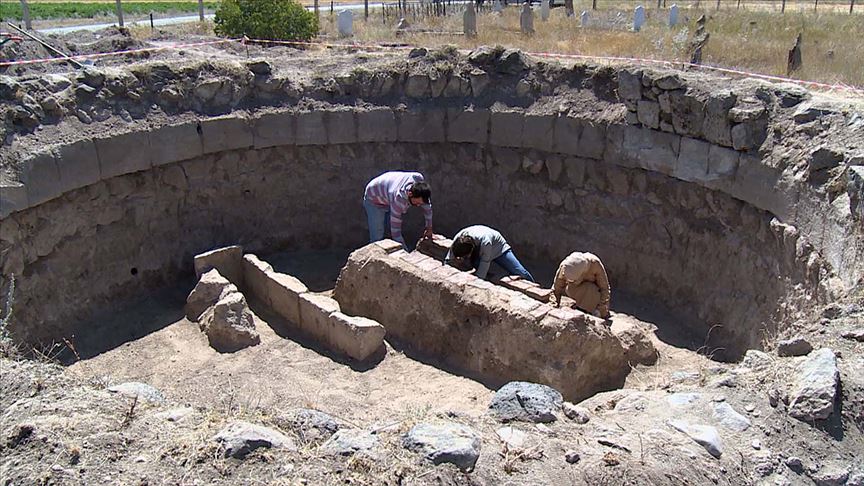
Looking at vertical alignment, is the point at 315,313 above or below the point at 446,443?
below

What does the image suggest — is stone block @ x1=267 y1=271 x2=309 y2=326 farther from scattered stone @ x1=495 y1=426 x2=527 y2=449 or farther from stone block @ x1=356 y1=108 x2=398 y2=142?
scattered stone @ x1=495 y1=426 x2=527 y2=449

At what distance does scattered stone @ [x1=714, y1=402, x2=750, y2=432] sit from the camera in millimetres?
4387

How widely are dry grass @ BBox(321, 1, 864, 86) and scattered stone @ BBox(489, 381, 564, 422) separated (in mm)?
7126

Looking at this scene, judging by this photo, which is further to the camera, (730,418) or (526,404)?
(526,404)

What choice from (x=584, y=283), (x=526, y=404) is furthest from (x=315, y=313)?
(x=526, y=404)

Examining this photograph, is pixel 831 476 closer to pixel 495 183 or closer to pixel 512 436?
pixel 512 436

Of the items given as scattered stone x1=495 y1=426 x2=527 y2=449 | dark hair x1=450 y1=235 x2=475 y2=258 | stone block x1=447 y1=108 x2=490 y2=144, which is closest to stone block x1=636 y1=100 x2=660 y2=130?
stone block x1=447 y1=108 x2=490 y2=144

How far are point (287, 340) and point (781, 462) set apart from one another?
552cm

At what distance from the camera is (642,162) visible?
30.7ft

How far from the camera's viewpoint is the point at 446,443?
4.12m

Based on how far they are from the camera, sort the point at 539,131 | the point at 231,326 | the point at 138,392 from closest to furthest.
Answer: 1. the point at 138,392
2. the point at 231,326
3. the point at 539,131

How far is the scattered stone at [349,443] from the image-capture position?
4082mm

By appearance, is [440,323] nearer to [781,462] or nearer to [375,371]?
[375,371]

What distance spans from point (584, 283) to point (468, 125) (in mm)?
3524
